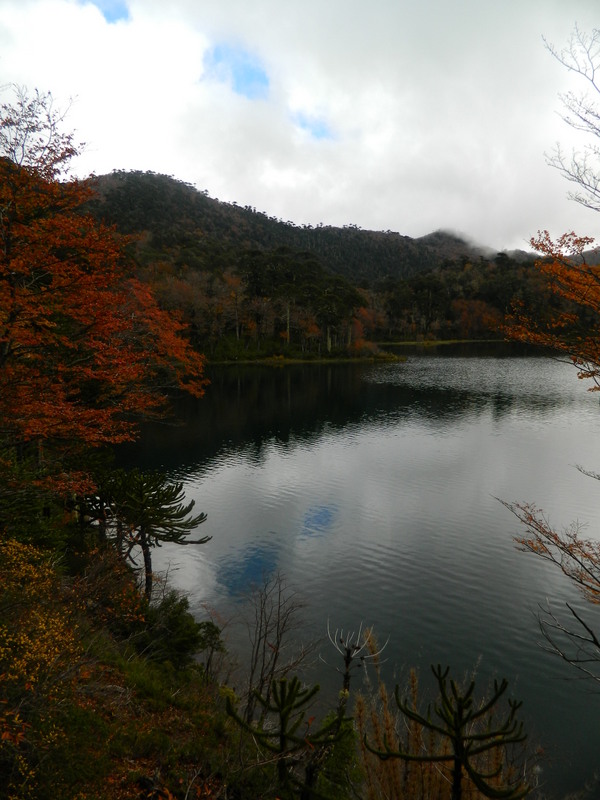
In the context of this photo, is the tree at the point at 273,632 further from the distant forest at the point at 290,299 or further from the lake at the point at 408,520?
the distant forest at the point at 290,299

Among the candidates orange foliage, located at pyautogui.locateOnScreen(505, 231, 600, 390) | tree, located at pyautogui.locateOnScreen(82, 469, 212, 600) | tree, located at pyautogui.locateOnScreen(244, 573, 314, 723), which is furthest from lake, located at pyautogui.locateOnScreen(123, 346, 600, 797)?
orange foliage, located at pyautogui.locateOnScreen(505, 231, 600, 390)

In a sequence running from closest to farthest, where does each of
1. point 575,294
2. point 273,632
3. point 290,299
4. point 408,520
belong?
point 575,294
point 273,632
point 408,520
point 290,299

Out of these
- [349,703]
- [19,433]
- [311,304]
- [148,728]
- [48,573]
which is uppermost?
[311,304]

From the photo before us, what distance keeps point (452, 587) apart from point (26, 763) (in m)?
17.8

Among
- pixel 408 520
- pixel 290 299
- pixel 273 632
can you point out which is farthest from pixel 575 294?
pixel 290 299

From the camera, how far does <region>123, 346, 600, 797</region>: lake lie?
54.0ft

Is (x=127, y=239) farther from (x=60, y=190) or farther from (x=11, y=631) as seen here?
(x=11, y=631)

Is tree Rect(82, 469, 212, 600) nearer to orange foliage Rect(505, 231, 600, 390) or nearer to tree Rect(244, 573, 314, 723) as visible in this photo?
tree Rect(244, 573, 314, 723)

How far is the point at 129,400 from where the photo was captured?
2123 cm

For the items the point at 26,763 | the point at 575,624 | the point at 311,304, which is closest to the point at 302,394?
the point at 311,304

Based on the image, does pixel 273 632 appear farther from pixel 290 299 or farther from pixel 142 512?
pixel 290 299

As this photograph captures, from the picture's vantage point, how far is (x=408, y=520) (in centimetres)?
2762

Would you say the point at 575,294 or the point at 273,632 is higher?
the point at 575,294

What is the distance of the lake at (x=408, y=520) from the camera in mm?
16453
